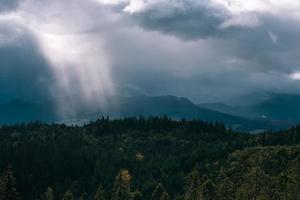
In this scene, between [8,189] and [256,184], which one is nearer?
[8,189]

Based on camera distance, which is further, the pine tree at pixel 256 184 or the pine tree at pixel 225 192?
the pine tree at pixel 225 192

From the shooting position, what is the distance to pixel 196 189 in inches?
6324

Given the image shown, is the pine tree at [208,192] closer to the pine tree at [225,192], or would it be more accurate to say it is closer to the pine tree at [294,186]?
the pine tree at [225,192]

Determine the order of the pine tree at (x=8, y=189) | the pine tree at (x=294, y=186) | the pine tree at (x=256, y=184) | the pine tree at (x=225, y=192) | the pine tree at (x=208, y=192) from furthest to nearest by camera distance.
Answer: the pine tree at (x=225, y=192), the pine tree at (x=208, y=192), the pine tree at (x=256, y=184), the pine tree at (x=294, y=186), the pine tree at (x=8, y=189)

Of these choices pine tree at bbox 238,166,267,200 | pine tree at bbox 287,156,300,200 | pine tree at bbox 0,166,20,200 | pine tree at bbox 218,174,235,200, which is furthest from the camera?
pine tree at bbox 218,174,235,200

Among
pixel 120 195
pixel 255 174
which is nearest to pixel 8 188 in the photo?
pixel 255 174

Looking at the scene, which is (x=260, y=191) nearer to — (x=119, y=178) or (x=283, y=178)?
(x=283, y=178)

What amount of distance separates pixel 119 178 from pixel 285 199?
71.6 meters

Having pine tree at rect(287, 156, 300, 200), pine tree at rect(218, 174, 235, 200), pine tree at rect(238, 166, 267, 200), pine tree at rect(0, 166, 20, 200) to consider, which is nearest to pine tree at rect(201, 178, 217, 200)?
pine tree at rect(218, 174, 235, 200)

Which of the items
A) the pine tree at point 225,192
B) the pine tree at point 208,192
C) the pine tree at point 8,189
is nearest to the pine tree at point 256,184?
the pine tree at point 225,192

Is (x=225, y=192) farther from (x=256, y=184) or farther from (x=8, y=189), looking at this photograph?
(x=8, y=189)

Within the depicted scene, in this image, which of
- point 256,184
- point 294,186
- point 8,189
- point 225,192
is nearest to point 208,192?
point 225,192

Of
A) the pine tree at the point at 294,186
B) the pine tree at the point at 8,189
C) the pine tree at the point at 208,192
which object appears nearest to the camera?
the pine tree at the point at 8,189

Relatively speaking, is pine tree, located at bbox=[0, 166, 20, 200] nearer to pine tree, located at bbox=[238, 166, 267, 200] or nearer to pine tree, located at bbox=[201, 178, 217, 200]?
pine tree, located at bbox=[238, 166, 267, 200]
